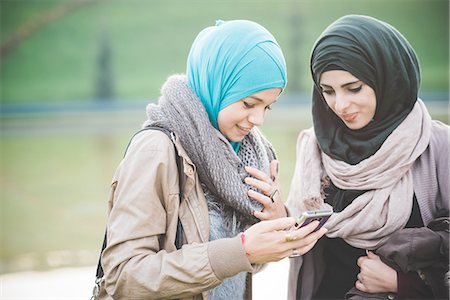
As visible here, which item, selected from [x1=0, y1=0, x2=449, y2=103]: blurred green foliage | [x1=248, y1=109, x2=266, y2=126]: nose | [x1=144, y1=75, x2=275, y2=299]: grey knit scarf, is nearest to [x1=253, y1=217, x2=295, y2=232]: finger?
[x1=144, y1=75, x2=275, y2=299]: grey knit scarf

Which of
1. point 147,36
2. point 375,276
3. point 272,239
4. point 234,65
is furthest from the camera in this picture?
point 147,36

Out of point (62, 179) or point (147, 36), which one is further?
point (147, 36)

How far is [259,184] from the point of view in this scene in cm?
182

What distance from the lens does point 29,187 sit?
27.3 feet

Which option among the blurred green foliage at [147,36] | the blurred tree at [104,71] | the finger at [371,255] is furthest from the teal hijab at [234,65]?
the blurred tree at [104,71]

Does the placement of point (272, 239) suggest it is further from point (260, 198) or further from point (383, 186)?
point (383, 186)

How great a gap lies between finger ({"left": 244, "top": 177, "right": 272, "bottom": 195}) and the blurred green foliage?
29.7ft

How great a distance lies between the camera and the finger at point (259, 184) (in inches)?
71.4

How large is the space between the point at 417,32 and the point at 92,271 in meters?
8.40

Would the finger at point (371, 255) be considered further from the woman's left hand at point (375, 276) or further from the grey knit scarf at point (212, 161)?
the grey knit scarf at point (212, 161)

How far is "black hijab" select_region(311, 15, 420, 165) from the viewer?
1.98m

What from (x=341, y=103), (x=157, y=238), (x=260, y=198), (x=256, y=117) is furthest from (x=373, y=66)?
(x=157, y=238)

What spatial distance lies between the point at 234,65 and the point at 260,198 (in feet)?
1.30

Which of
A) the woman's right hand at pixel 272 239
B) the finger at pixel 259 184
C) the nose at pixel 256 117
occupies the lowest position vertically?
the woman's right hand at pixel 272 239
